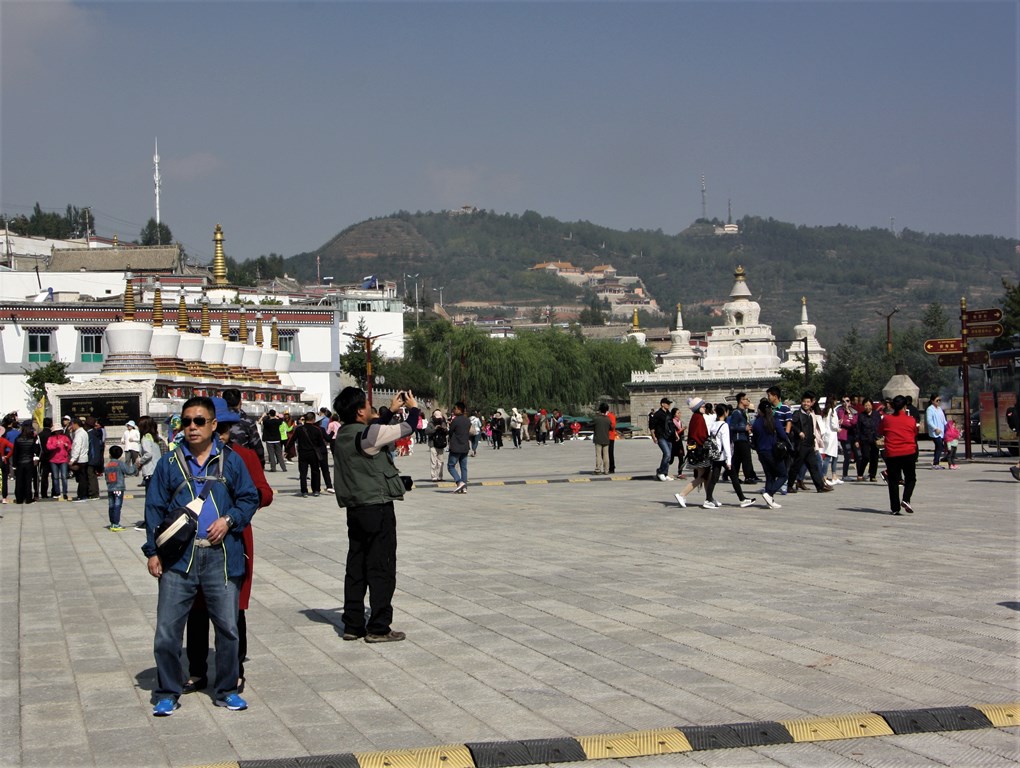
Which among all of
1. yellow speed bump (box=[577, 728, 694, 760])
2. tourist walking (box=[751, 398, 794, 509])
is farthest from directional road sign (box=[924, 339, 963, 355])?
yellow speed bump (box=[577, 728, 694, 760])

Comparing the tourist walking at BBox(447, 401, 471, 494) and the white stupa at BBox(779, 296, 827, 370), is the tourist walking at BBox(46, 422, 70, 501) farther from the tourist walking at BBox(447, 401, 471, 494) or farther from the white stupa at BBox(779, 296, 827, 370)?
the white stupa at BBox(779, 296, 827, 370)

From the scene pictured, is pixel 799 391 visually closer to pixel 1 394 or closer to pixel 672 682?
pixel 1 394

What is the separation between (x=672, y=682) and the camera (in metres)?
6.89

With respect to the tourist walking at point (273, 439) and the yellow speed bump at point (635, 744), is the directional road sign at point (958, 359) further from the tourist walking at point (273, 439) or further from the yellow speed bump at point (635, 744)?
the yellow speed bump at point (635, 744)

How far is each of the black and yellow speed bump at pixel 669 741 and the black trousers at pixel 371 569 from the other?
8.26ft

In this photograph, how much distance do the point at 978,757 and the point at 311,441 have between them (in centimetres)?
1656

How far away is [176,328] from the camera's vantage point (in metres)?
45.2

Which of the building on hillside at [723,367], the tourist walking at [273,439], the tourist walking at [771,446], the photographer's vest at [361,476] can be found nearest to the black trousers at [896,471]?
the tourist walking at [771,446]

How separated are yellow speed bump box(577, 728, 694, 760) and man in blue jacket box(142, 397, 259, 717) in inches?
74.4

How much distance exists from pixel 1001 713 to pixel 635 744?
1.83 meters

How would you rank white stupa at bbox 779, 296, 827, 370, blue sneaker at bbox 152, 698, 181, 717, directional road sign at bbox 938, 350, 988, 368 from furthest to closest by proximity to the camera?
white stupa at bbox 779, 296, 827, 370 → directional road sign at bbox 938, 350, 988, 368 → blue sneaker at bbox 152, 698, 181, 717

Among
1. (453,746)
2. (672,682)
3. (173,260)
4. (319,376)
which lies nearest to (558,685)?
(672,682)

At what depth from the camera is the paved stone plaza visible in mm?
6031

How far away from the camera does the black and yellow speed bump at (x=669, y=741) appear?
5594mm
